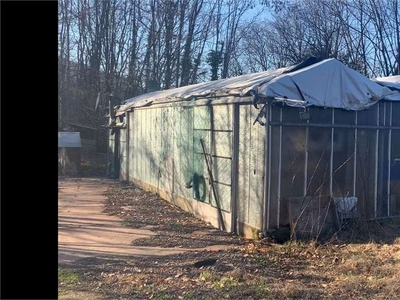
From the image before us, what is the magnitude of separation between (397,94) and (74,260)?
22.1ft

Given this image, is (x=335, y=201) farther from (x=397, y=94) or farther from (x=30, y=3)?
(x=30, y=3)

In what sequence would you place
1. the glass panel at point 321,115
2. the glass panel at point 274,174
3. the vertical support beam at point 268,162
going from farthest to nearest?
the glass panel at point 321,115
the glass panel at point 274,174
the vertical support beam at point 268,162

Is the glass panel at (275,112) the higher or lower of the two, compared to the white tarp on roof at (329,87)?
lower

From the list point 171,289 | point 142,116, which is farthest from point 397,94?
point 142,116

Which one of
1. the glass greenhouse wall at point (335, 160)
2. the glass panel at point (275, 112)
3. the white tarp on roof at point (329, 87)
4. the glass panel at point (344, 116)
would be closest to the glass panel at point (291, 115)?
the glass greenhouse wall at point (335, 160)

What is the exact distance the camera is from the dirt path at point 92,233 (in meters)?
7.46

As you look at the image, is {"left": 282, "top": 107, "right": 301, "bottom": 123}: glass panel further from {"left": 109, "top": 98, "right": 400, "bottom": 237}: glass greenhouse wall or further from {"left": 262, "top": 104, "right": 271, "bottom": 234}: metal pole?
{"left": 262, "top": 104, "right": 271, "bottom": 234}: metal pole

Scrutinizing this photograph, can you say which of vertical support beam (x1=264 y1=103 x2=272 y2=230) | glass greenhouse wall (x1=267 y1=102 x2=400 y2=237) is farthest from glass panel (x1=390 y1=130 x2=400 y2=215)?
vertical support beam (x1=264 y1=103 x2=272 y2=230)

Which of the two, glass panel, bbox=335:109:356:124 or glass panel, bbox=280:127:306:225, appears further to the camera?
glass panel, bbox=335:109:356:124

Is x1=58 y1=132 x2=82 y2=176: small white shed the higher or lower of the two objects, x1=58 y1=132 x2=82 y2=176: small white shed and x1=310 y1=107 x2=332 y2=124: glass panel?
the lower

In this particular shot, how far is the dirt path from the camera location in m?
7.46

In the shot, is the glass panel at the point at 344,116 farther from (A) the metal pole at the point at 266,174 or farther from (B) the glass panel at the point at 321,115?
(A) the metal pole at the point at 266,174

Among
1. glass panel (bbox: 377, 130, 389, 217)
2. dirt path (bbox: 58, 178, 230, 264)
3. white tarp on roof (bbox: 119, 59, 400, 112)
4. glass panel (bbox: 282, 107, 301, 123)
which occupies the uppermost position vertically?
white tarp on roof (bbox: 119, 59, 400, 112)

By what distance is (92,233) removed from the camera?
890 cm
